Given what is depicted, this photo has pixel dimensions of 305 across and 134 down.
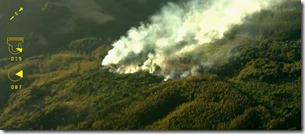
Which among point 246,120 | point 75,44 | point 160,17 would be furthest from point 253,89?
point 75,44

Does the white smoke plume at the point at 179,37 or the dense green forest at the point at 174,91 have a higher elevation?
the white smoke plume at the point at 179,37

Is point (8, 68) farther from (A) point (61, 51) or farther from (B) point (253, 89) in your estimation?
(B) point (253, 89)

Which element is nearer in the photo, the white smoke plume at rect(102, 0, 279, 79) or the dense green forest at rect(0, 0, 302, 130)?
the dense green forest at rect(0, 0, 302, 130)

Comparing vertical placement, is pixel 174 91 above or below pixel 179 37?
below

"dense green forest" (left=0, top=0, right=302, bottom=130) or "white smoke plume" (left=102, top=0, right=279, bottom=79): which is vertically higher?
"white smoke plume" (left=102, top=0, right=279, bottom=79)

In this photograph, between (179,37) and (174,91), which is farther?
(179,37)
